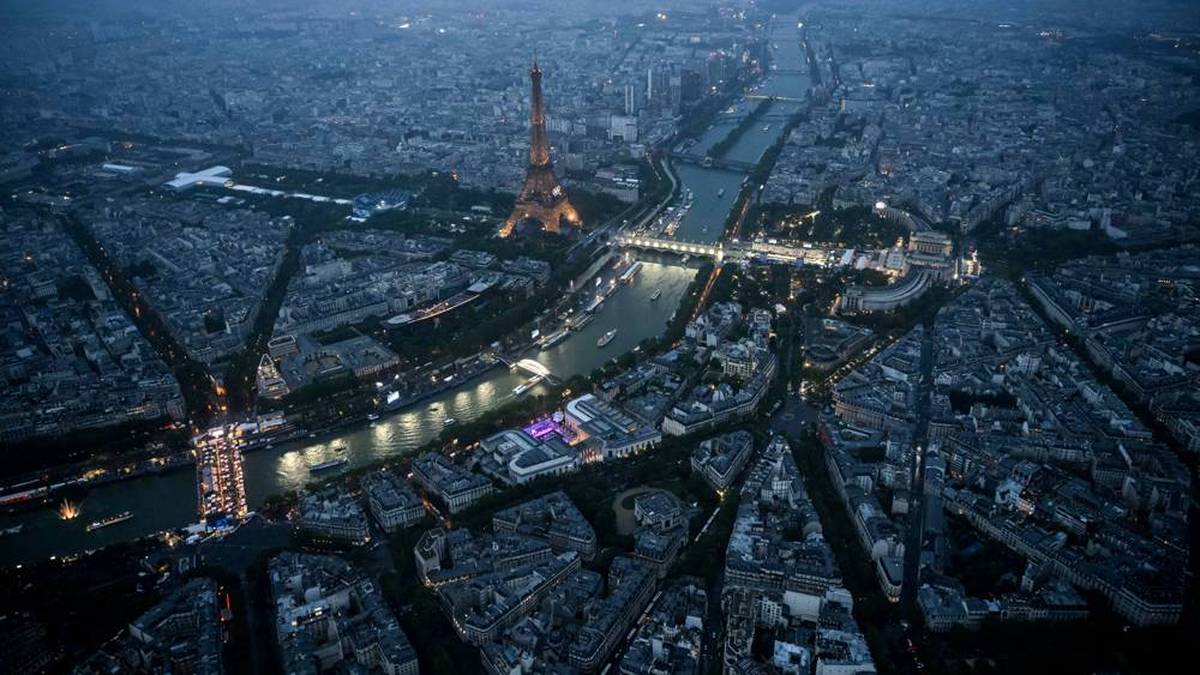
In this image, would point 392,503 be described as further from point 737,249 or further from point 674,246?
point 737,249

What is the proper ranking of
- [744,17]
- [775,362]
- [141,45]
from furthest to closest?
[744,17]
[141,45]
[775,362]

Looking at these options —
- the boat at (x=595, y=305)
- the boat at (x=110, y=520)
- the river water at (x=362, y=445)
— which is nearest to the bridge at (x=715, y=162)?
the river water at (x=362, y=445)

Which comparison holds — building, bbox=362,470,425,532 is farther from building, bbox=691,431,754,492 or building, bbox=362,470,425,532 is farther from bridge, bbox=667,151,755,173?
bridge, bbox=667,151,755,173

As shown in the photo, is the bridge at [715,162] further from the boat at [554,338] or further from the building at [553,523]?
the building at [553,523]

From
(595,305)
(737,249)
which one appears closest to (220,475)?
(595,305)

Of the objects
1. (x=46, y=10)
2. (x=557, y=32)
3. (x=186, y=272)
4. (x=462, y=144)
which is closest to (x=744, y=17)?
(x=557, y=32)

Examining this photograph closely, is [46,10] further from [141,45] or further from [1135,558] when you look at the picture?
[1135,558]
